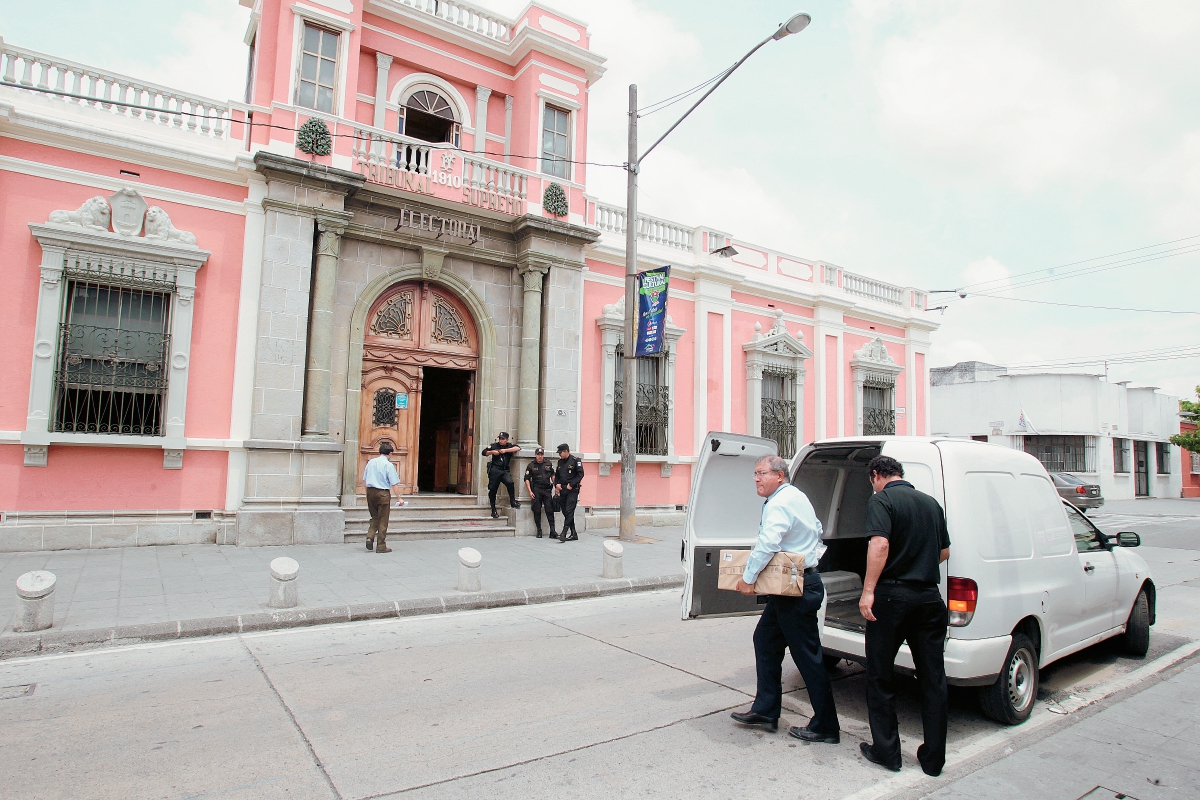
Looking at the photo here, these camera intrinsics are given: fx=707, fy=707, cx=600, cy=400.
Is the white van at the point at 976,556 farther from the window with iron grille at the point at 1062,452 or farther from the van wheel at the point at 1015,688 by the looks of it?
the window with iron grille at the point at 1062,452

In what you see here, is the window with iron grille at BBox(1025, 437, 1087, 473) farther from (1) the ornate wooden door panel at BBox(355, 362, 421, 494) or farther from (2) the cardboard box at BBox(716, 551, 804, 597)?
(2) the cardboard box at BBox(716, 551, 804, 597)

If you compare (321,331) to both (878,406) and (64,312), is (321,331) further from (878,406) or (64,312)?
(878,406)

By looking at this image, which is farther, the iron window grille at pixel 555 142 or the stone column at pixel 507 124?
the stone column at pixel 507 124

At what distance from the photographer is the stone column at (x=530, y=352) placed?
14.4 meters

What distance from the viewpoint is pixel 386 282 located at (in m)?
13.4

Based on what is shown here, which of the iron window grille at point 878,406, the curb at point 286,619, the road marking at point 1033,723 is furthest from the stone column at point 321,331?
the iron window grille at point 878,406

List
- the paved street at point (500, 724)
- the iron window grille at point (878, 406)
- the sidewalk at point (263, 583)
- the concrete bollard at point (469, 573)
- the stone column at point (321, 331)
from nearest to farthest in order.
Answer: the paved street at point (500, 724)
the sidewalk at point (263, 583)
the concrete bollard at point (469, 573)
the stone column at point (321, 331)
the iron window grille at point (878, 406)

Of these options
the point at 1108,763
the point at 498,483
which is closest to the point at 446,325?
the point at 498,483

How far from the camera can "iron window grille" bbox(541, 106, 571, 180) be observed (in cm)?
1528

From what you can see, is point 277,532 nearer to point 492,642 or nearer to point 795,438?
point 492,642

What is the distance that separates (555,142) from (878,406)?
512 inches

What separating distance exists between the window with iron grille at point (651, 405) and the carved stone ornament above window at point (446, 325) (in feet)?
12.2

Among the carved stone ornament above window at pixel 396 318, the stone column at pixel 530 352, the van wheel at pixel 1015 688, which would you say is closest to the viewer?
the van wheel at pixel 1015 688

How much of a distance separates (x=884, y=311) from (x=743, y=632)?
17572 millimetres
